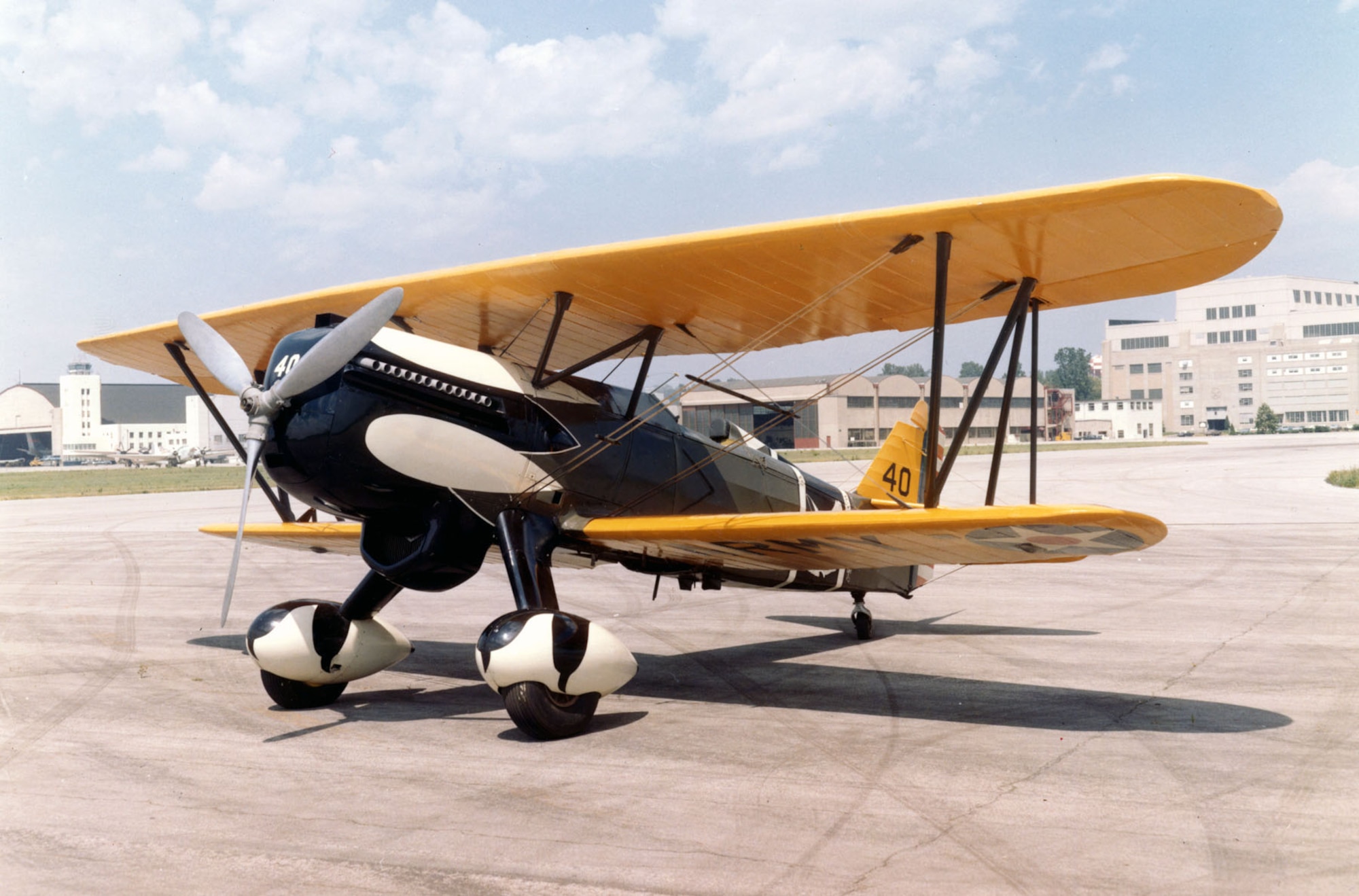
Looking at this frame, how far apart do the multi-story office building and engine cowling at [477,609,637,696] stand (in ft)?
389

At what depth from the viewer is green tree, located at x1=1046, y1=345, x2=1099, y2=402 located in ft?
572

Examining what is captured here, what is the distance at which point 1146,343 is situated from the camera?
414 feet

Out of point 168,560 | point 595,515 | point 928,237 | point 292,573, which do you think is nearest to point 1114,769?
point 928,237

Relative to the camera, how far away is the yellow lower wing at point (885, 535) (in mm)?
5699

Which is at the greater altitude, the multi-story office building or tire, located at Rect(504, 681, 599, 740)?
the multi-story office building

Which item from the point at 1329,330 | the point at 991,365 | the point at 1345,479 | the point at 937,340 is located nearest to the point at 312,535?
the point at 937,340

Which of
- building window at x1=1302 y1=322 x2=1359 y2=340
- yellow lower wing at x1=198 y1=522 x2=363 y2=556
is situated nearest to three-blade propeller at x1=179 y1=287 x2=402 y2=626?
yellow lower wing at x1=198 y1=522 x2=363 y2=556

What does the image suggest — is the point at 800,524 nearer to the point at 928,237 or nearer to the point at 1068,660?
the point at 928,237

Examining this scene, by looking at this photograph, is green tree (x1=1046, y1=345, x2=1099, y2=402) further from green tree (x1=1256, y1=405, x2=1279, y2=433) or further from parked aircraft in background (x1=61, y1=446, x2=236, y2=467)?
parked aircraft in background (x1=61, y1=446, x2=236, y2=467)

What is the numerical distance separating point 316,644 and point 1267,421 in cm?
11284

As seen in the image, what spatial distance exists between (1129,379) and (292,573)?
11850 cm

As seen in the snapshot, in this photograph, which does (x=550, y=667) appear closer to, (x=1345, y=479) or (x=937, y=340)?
(x=937, y=340)

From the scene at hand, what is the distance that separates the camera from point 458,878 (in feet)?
12.8

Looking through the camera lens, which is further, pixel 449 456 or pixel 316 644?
pixel 316 644
